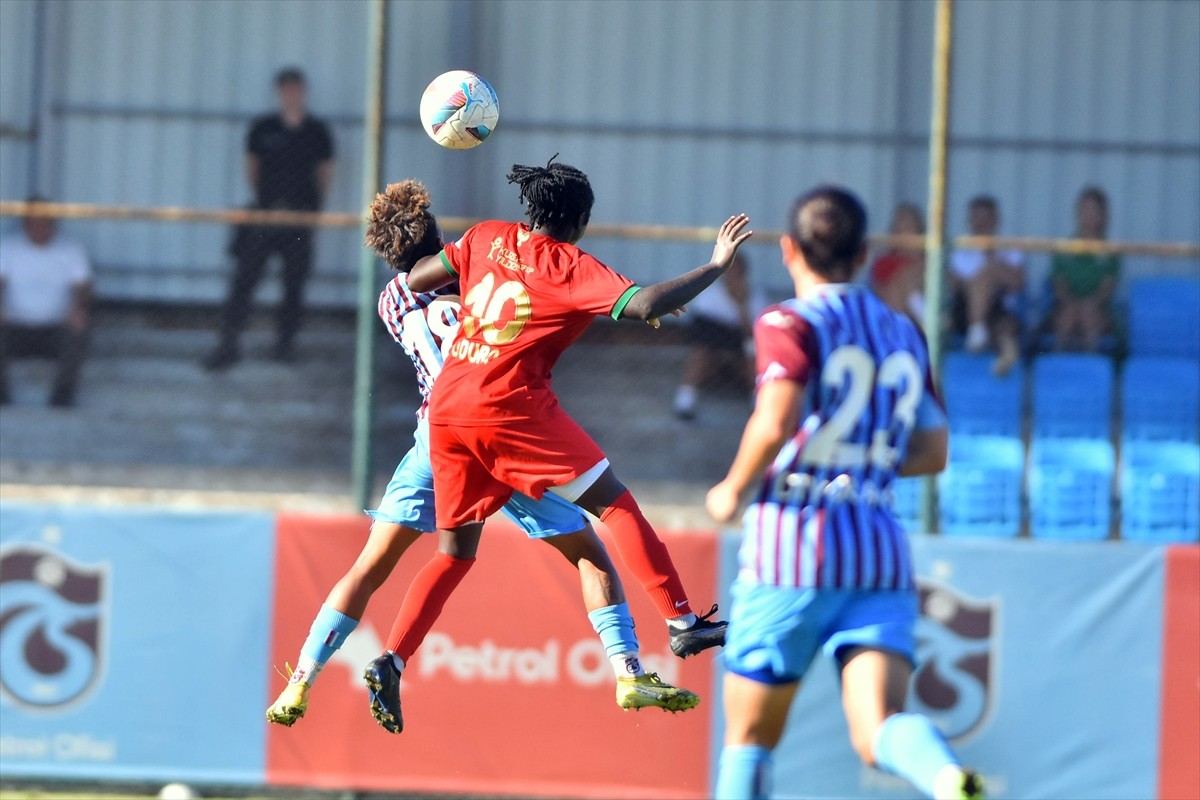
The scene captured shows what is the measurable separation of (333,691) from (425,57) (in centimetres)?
695

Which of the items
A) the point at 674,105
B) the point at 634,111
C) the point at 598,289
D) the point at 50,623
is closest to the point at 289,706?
the point at 598,289

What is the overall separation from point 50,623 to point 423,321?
2916 millimetres

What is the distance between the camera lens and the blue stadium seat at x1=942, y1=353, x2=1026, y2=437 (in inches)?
407

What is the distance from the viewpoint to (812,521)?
14.9 ft

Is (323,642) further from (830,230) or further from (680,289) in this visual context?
(830,230)

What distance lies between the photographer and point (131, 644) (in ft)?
25.9

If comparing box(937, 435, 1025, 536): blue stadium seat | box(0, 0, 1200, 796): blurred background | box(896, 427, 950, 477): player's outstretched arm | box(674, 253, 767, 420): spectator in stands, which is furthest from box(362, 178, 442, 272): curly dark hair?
box(0, 0, 1200, 796): blurred background

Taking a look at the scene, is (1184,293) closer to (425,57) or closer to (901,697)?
(425,57)

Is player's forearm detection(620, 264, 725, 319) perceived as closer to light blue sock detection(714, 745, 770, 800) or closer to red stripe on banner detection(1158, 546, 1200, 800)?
light blue sock detection(714, 745, 770, 800)

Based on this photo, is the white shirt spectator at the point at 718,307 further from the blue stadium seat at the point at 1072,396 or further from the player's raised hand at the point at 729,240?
the player's raised hand at the point at 729,240

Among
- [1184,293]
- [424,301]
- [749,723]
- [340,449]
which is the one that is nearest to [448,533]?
[424,301]

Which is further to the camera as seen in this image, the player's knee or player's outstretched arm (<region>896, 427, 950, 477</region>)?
player's outstretched arm (<region>896, 427, 950, 477</region>)

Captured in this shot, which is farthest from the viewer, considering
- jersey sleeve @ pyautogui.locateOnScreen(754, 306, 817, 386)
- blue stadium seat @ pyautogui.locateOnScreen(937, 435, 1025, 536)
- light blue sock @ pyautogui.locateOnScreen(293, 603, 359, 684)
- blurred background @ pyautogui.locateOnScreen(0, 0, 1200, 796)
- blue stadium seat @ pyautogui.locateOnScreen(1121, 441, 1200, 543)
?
blurred background @ pyautogui.locateOnScreen(0, 0, 1200, 796)

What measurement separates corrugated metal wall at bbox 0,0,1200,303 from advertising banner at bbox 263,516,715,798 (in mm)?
5778
